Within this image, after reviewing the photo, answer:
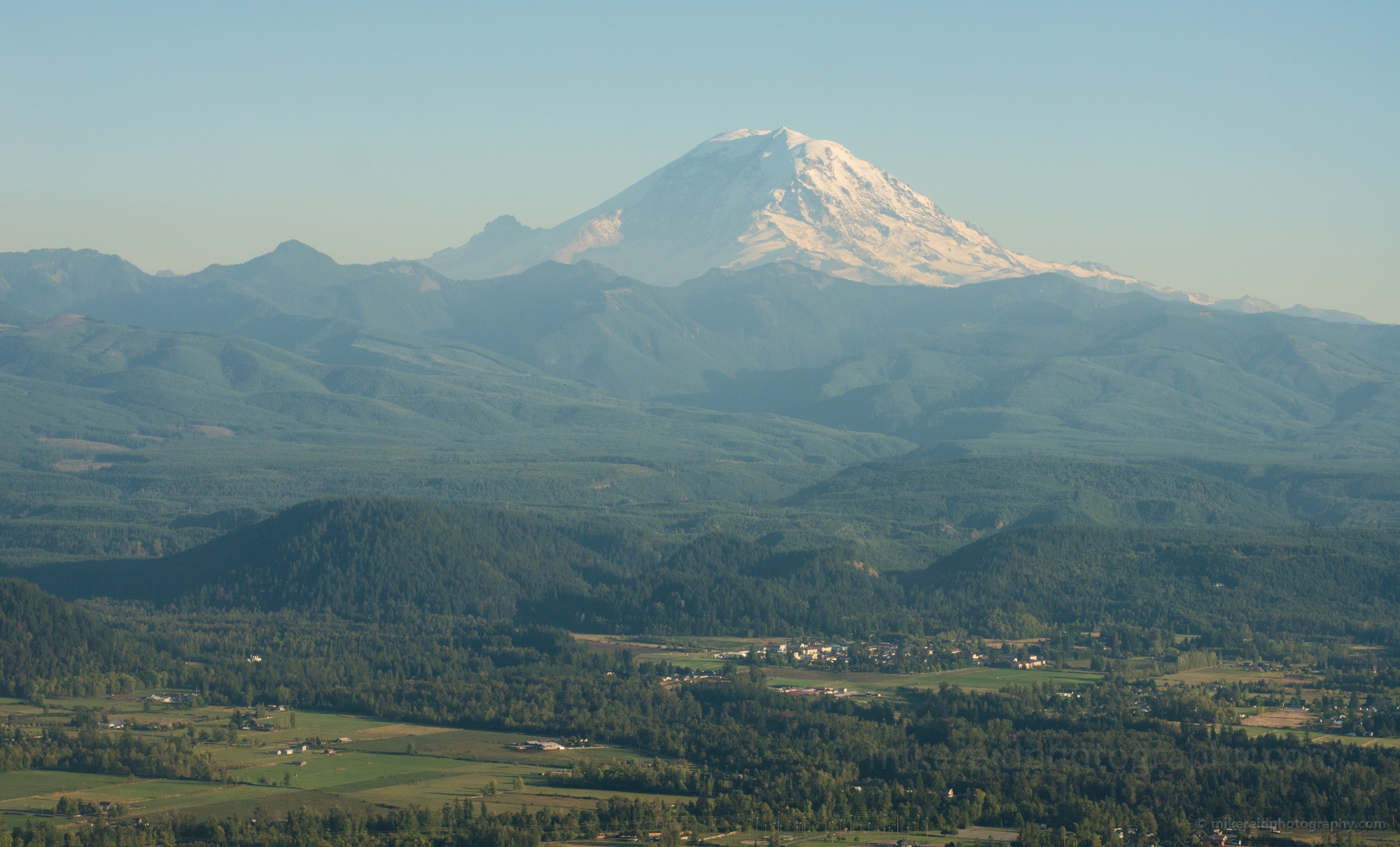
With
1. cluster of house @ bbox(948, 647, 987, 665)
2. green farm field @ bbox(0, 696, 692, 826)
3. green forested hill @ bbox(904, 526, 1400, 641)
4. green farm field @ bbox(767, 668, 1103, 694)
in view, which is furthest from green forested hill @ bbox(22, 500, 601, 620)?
green farm field @ bbox(0, 696, 692, 826)

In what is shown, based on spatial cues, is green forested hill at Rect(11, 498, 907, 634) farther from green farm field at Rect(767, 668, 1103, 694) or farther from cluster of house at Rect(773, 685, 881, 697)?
cluster of house at Rect(773, 685, 881, 697)

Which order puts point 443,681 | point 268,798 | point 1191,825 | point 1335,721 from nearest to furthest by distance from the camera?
1. point 1191,825
2. point 268,798
3. point 1335,721
4. point 443,681

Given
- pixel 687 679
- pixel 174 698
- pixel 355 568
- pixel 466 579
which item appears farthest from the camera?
pixel 466 579

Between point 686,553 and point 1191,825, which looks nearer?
point 1191,825

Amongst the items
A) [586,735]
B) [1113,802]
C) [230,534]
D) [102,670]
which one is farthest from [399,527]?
[1113,802]

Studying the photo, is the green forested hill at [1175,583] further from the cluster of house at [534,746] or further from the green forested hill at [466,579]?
the cluster of house at [534,746]

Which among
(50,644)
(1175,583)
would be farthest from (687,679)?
(1175,583)

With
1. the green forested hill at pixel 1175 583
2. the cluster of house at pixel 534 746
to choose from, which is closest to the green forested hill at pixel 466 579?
the green forested hill at pixel 1175 583

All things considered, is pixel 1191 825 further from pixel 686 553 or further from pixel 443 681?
pixel 686 553

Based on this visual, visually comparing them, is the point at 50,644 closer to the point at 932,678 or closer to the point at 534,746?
the point at 534,746
